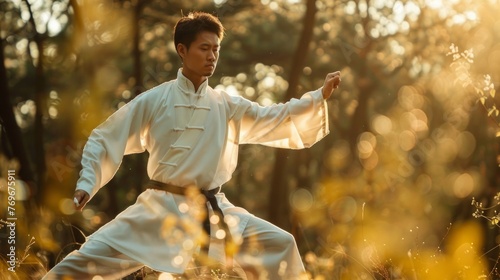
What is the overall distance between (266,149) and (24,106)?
8.78 meters

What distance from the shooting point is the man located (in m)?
4.31

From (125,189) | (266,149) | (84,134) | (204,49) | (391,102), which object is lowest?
(266,149)

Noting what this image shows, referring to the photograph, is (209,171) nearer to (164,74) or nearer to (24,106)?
(164,74)

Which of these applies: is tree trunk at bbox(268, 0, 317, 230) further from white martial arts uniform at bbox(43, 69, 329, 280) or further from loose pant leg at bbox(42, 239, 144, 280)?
loose pant leg at bbox(42, 239, 144, 280)

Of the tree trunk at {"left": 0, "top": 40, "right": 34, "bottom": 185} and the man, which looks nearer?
the man

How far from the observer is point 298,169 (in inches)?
685

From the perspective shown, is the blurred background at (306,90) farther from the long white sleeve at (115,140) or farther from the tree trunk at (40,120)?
the long white sleeve at (115,140)

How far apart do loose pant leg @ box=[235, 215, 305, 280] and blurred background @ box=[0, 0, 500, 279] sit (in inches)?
146

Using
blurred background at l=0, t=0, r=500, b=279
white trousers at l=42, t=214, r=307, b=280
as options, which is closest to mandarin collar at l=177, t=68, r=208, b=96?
white trousers at l=42, t=214, r=307, b=280

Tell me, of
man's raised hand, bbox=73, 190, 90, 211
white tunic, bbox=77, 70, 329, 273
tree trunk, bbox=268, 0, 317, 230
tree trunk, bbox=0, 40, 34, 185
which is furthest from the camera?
tree trunk, bbox=268, 0, 317, 230

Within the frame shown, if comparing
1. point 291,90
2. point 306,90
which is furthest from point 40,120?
point 306,90

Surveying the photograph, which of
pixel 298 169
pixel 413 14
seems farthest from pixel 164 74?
pixel 413 14

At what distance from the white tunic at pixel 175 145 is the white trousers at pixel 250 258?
0.06 metres

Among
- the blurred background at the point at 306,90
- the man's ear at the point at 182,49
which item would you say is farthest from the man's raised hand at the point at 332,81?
the blurred background at the point at 306,90
